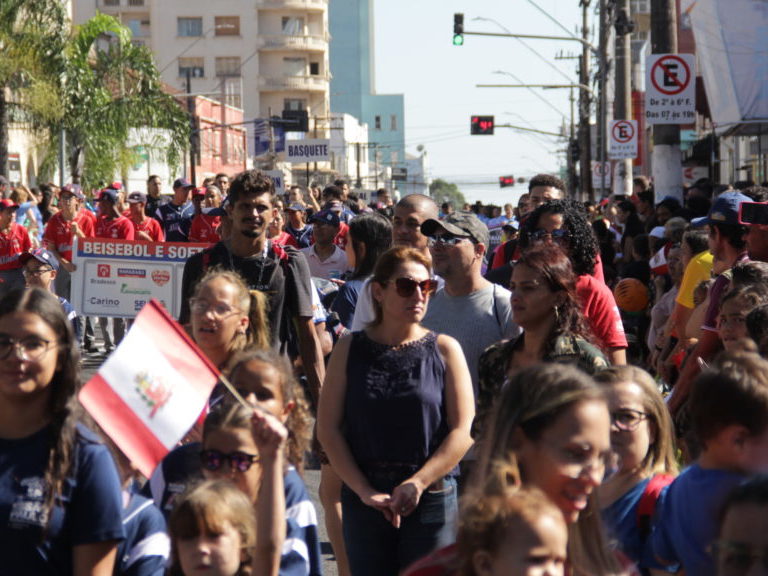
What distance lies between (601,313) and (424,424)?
1.22 m

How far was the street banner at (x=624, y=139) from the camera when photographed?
2730 centimetres

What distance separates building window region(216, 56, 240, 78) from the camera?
103625 millimetres

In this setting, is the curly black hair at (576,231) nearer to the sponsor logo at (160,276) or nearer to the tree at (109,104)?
the sponsor logo at (160,276)

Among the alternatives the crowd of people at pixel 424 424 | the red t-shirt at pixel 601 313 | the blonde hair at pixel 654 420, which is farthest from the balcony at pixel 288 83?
the blonde hair at pixel 654 420

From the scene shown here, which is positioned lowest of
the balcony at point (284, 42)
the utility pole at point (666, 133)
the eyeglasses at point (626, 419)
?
the eyeglasses at point (626, 419)

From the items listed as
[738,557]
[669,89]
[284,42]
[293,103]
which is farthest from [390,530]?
[293,103]

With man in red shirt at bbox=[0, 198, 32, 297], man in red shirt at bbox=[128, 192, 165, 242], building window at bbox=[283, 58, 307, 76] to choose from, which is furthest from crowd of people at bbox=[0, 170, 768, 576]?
building window at bbox=[283, 58, 307, 76]

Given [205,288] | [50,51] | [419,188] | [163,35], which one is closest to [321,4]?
[163,35]

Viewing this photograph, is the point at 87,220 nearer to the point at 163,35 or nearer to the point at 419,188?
the point at 163,35

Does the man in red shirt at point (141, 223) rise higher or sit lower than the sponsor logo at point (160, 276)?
higher

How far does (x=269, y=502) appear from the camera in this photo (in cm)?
383

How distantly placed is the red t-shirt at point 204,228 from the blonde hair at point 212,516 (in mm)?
11559

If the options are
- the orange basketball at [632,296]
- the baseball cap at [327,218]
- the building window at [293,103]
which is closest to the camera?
the baseball cap at [327,218]

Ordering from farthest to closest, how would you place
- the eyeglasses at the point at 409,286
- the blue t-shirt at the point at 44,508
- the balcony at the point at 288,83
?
1. the balcony at the point at 288,83
2. the eyeglasses at the point at 409,286
3. the blue t-shirt at the point at 44,508
